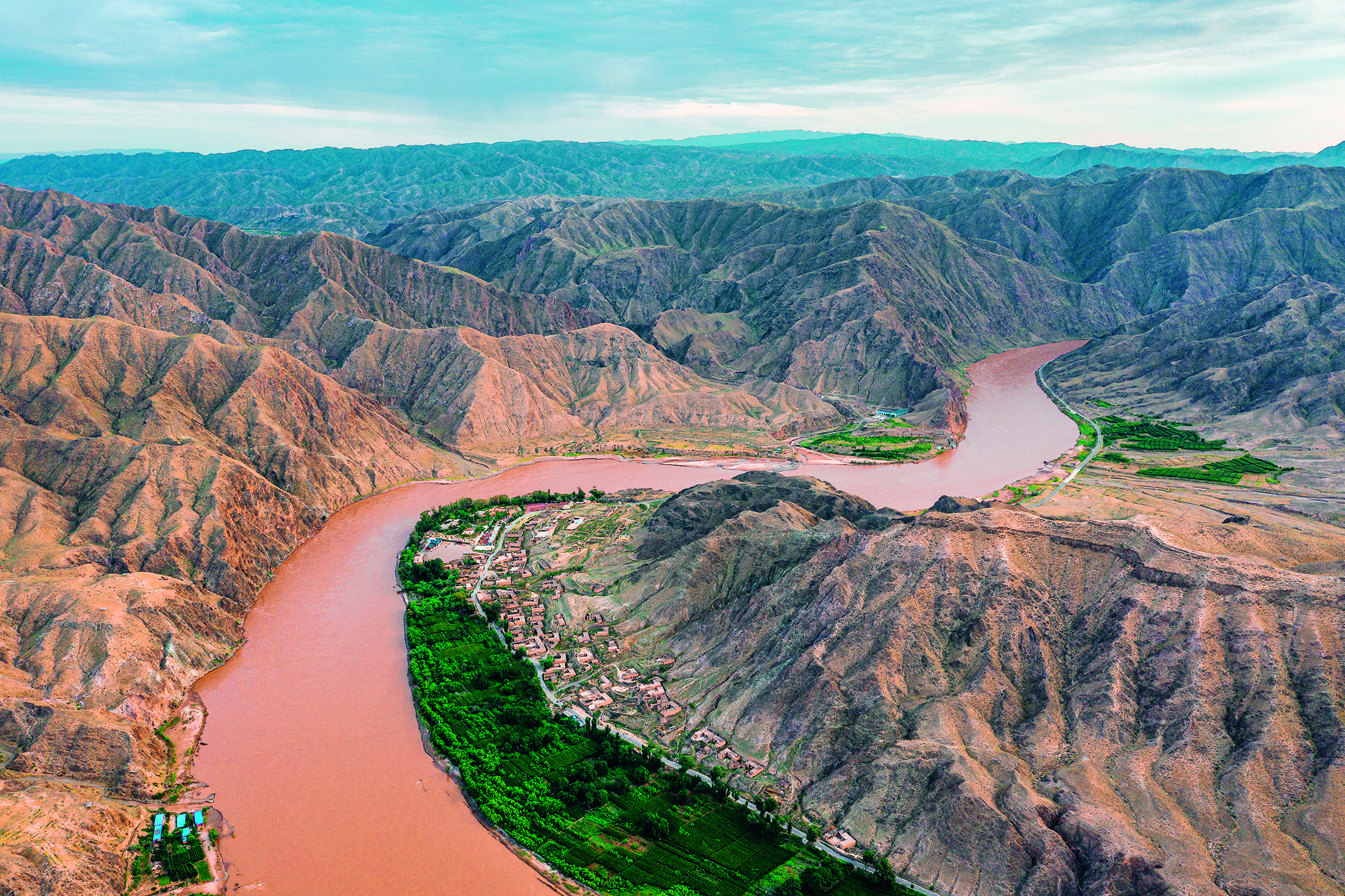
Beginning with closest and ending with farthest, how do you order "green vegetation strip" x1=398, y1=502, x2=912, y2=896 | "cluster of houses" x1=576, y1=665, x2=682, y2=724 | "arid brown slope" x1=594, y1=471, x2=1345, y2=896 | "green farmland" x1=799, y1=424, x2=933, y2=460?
1. "arid brown slope" x1=594, y1=471, x2=1345, y2=896
2. "green vegetation strip" x1=398, y1=502, x2=912, y2=896
3. "cluster of houses" x1=576, y1=665, x2=682, y2=724
4. "green farmland" x1=799, y1=424, x2=933, y2=460

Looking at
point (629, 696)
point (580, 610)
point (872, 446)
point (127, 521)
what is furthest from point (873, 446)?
point (127, 521)

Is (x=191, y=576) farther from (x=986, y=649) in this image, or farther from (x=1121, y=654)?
(x=1121, y=654)

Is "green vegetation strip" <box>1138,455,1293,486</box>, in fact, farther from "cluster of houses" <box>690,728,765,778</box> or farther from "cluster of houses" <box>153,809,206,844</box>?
"cluster of houses" <box>153,809,206,844</box>

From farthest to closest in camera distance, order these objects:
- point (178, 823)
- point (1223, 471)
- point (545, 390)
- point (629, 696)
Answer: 1. point (545, 390)
2. point (1223, 471)
3. point (629, 696)
4. point (178, 823)

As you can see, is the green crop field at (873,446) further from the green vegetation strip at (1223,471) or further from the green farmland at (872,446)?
the green vegetation strip at (1223,471)

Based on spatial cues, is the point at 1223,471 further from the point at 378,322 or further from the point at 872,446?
the point at 378,322

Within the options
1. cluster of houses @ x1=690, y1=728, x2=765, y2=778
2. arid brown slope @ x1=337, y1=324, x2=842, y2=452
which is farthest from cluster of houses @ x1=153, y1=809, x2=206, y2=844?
arid brown slope @ x1=337, y1=324, x2=842, y2=452
